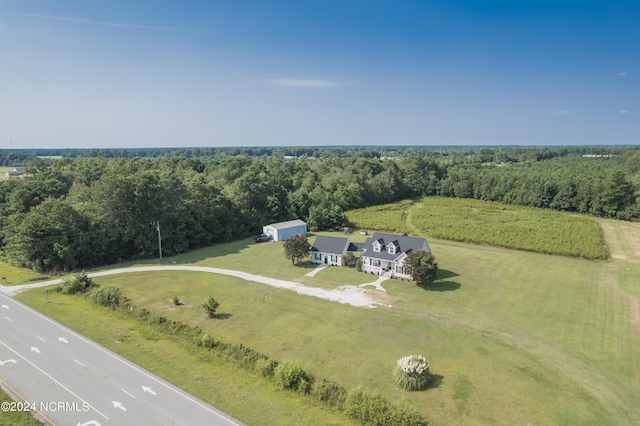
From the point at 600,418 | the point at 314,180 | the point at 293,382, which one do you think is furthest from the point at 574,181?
the point at 293,382

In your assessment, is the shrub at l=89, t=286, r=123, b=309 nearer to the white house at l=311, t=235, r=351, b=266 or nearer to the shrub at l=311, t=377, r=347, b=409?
the shrub at l=311, t=377, r=347, b=409

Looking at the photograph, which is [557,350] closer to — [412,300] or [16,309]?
[412,300]

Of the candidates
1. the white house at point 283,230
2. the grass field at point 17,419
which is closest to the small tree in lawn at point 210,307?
the grass field at point 17,419

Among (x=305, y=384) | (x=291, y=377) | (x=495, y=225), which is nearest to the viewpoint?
(x=305, y=384)

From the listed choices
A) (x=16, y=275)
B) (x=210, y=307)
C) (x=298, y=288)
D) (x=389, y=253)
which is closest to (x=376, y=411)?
(x=210, y=307)

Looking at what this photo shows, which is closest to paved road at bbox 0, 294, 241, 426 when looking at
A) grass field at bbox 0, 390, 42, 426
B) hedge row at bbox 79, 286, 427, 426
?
grass field at bbox 0, 390, 42, 426

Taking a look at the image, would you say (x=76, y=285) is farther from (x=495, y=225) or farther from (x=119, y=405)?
(x=495, y=225)

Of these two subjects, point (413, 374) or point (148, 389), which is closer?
point (148, 389)
